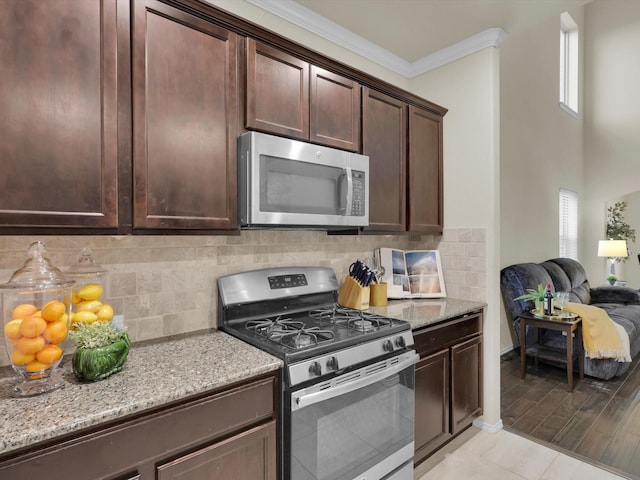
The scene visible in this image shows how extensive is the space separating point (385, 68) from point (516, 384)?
3.05 meters

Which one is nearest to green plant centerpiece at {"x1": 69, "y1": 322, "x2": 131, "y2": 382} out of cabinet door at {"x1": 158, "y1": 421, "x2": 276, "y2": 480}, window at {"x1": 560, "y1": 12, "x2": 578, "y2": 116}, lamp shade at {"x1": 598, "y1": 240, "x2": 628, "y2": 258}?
cabinet door at {"x1": 158, "y1": 421, "x2": 276, "y2": 480}

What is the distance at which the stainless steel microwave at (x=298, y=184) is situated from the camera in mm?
→ 1665

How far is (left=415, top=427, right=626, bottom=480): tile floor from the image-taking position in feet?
7.06

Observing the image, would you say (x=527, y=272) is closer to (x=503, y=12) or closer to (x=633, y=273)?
(x=503, y=12)

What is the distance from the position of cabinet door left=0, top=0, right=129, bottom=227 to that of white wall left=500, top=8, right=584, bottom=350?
156 inches

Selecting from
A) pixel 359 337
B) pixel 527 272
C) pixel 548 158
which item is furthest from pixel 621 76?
pixel 359 337

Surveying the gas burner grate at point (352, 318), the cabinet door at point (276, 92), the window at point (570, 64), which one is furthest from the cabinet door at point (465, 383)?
the window at point (570, 64)

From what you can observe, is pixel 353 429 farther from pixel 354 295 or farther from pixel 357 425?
pixel 354 295

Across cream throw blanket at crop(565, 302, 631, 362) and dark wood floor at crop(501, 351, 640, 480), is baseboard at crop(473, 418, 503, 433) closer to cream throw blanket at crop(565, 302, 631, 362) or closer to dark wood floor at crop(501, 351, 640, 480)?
dark wood floor at crop(501, 351, 640, 480)

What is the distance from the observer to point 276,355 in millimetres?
1488

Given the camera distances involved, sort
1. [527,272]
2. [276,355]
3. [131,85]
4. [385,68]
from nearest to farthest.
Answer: [131,85] < [276,355] < [385,68] < [527,272]

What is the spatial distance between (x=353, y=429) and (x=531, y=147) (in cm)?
457

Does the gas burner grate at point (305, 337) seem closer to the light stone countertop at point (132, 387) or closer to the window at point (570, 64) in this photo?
the light stone countertop at point (132, 387)

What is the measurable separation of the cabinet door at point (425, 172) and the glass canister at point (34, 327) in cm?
207
